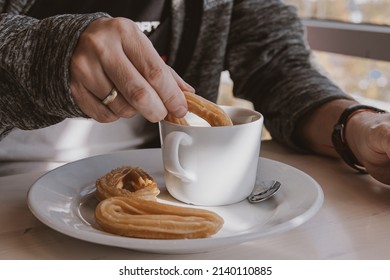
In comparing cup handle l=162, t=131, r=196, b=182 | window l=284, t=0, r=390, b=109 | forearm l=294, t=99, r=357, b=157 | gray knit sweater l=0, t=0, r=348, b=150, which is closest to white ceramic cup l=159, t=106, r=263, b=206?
cup handle l=162, t=131, r=196, b=182

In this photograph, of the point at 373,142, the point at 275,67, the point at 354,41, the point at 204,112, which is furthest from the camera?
the point at 354,41

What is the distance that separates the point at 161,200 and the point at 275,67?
0.46 m

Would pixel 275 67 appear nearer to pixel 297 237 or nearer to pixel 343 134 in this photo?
pixel 343 134

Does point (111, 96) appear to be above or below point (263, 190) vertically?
above

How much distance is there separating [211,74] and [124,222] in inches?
23.9

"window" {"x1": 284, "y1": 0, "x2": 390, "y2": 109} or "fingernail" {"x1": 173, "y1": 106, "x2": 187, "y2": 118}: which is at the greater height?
"fingernail" {"x1": 173, "y1": 106, "x2": 187, "y2": 118}

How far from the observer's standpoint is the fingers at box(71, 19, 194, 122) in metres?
0.57

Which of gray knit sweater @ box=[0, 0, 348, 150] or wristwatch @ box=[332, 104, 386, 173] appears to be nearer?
gray knit sweater @ box=[0, 0, 348, 150]

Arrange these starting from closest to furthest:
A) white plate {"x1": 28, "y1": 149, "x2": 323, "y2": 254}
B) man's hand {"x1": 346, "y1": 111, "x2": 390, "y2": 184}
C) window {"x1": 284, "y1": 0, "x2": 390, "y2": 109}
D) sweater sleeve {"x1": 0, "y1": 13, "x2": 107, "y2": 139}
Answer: white plate {"x1": 28, "y1": 149, "x2": 323, "y2": 254} < sweater sleeve {"x1": 0, "y1": 13, "x2": 107, "y2": 139} < man's hand {"x1": 346, "y1": 111, "x2": 390, "y2": 184} < window {"x1": 284, "y1": 0, "x2": 390, "y2": 109}

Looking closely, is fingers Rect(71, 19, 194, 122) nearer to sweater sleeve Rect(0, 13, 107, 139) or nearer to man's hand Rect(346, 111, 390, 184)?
sweater sleeve Rect(0, 13, 107, 139)

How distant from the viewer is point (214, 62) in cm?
108

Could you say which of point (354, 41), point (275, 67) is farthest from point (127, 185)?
point (354, 41)

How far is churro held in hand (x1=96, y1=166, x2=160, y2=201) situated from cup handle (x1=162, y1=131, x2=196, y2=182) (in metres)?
0.04
